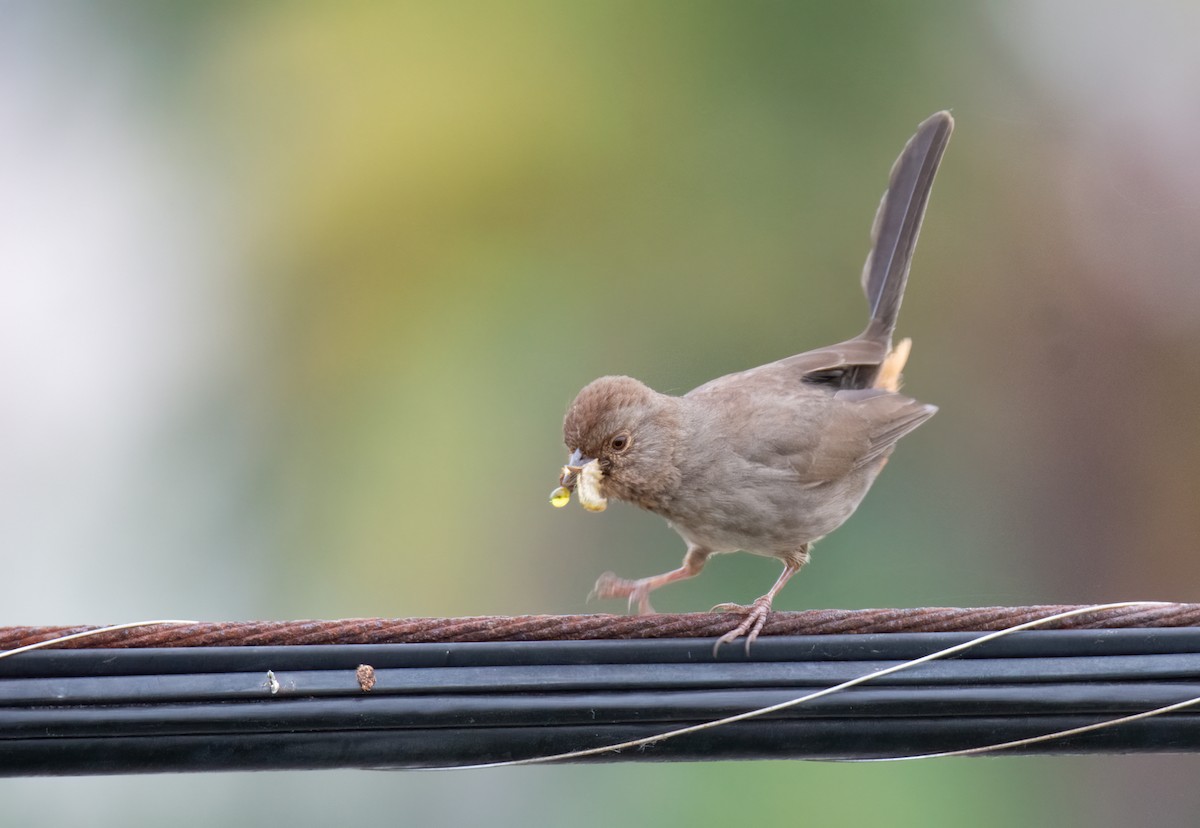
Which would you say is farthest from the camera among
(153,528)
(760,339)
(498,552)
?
(760,339)

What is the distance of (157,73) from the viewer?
7.79 m

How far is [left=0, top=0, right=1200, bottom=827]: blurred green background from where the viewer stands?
6.49m

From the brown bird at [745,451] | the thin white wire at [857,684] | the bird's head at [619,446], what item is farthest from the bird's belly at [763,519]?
the thin white wire at [857,684]

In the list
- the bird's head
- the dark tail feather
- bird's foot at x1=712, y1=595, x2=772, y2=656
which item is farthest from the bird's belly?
the dark tail feather

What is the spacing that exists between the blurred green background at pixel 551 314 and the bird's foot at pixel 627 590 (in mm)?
1610

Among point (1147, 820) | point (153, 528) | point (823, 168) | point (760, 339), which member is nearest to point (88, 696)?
point (153, 528)

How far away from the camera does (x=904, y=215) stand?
17.4 ft

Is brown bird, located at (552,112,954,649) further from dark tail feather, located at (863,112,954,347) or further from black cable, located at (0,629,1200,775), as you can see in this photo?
black cable, located at (0,629,1200,775)

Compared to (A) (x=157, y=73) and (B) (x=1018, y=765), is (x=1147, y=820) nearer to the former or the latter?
(B) (x=1018, y=765)

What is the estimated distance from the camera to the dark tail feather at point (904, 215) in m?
5.27

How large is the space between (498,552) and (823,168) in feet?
11.7

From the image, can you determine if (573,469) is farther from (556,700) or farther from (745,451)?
(556,700)

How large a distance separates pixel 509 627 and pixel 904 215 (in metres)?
3.32

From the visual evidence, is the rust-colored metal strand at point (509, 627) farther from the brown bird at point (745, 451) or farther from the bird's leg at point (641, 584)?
the bird's leg at point (641, 584)
